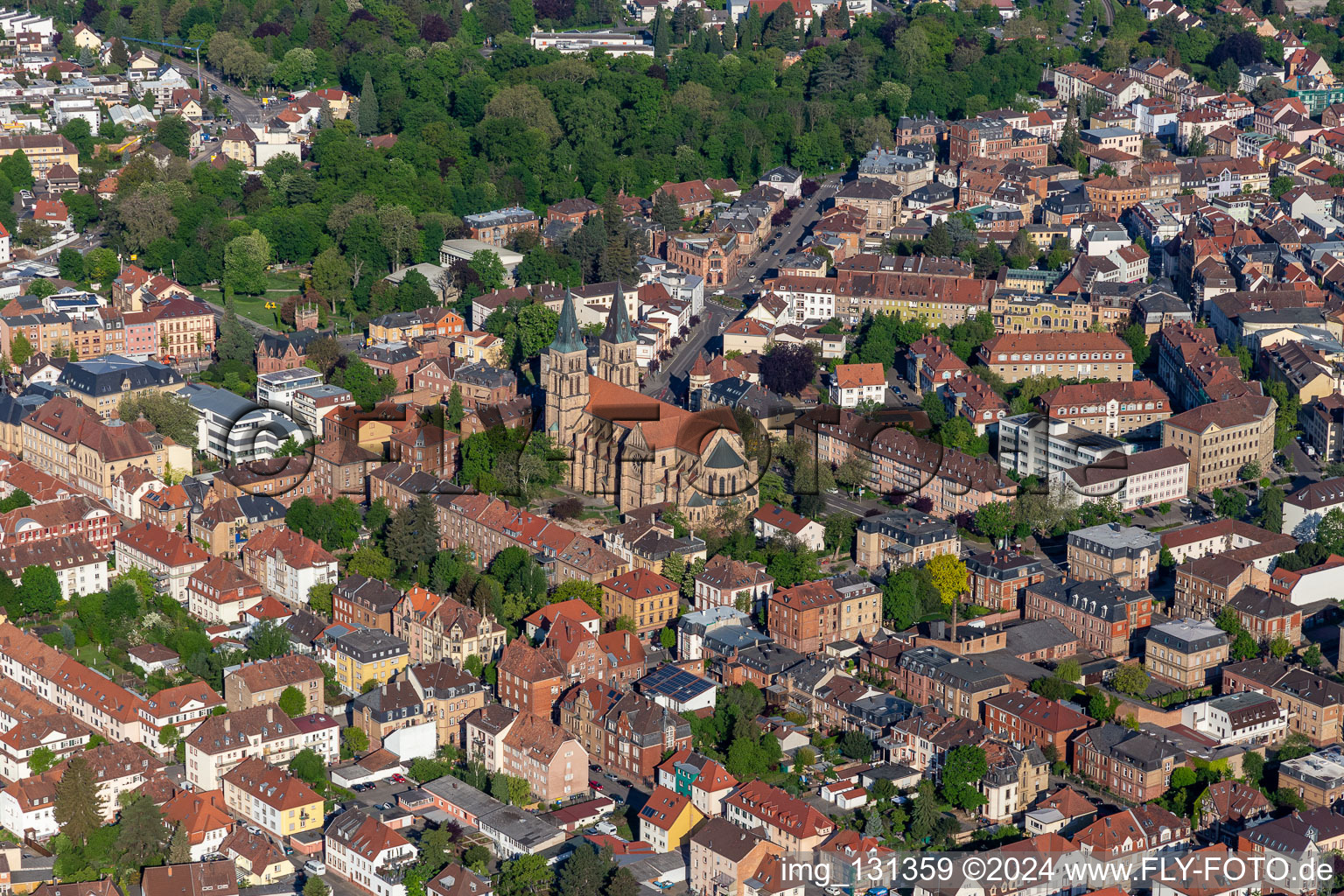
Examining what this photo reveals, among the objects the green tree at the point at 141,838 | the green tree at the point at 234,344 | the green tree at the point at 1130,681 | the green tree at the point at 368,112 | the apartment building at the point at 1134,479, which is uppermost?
the green tree at the point at 368,112

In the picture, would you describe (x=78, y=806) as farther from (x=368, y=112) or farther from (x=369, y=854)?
(x=368, y=112)

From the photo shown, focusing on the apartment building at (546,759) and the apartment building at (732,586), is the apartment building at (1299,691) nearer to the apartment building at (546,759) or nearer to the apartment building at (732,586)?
the apartment building at (732,586)

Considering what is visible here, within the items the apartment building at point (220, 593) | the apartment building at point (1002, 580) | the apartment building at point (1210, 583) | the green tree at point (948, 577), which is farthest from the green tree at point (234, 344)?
the apartment building at point (1210, 583)

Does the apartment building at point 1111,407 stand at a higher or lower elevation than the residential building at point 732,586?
higher

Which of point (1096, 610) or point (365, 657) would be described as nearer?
point (365, 657)

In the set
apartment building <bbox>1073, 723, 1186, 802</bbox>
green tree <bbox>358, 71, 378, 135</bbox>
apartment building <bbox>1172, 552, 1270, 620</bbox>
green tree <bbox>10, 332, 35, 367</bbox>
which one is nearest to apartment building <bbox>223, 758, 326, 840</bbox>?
apartment building <bbox>1073, 723, 1186, 802</bbox>

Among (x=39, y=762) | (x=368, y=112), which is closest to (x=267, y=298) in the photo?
(x=368, y=112)

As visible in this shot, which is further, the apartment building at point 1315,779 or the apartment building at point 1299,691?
the apartment building at point 1299,691
